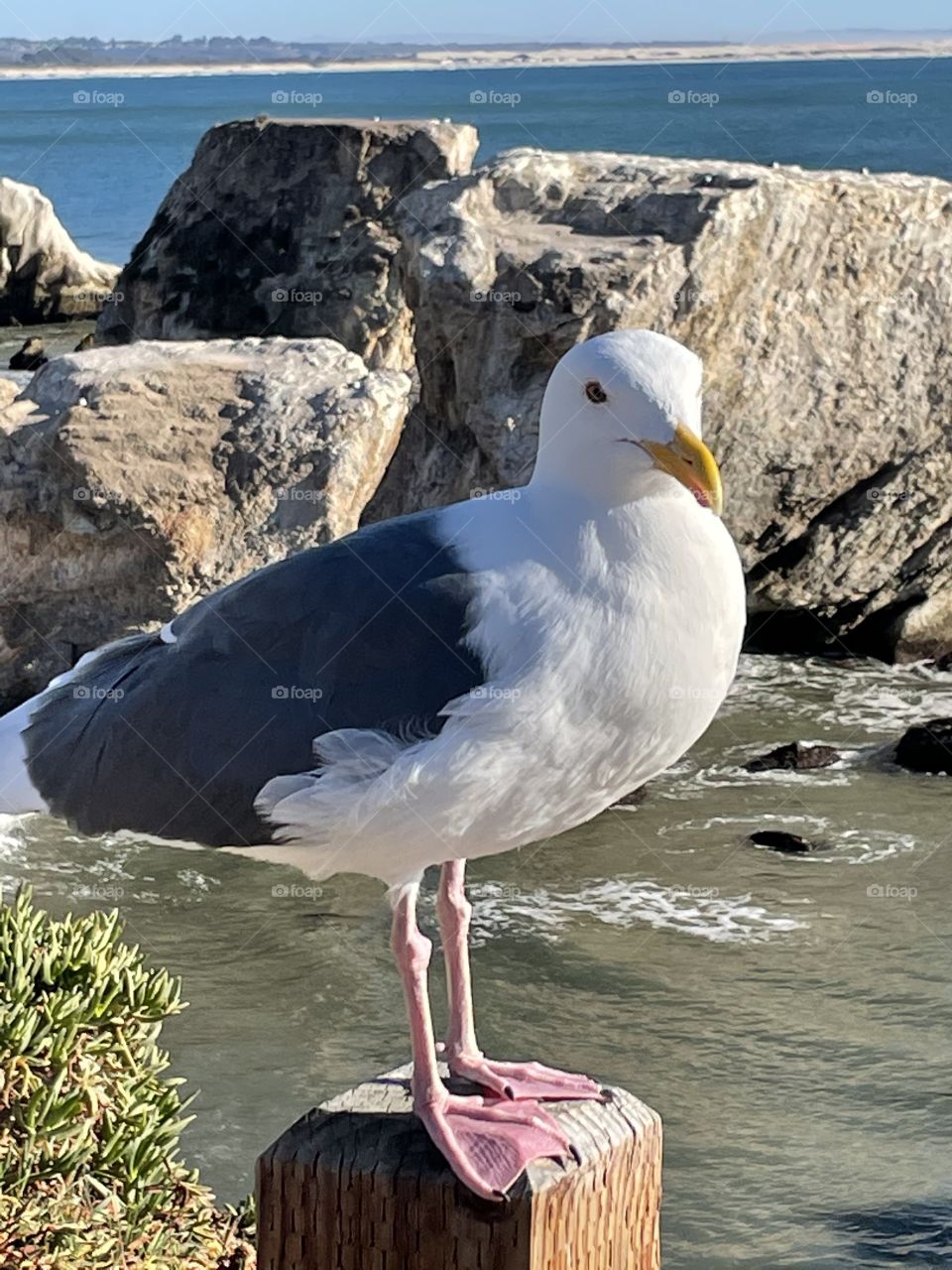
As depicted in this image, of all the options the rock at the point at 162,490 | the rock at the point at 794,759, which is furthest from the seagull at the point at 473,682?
the rock at the point at 794,759

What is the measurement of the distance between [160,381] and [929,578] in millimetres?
5062

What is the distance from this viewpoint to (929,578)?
12.1m

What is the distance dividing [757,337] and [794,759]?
2.52m

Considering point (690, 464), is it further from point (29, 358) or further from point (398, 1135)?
point (29, 358)

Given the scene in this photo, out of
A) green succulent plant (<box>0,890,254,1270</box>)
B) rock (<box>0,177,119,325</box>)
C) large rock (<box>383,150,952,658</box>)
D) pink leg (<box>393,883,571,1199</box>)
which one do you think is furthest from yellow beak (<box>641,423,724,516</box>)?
rock (<box>0,177,119,325</box>)

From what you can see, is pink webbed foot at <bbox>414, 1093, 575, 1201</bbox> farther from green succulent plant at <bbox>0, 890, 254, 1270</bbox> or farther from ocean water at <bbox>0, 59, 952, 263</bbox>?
ocean water at <bbox>0, 59, 952, 263</bbox>

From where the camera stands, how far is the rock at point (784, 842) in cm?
908

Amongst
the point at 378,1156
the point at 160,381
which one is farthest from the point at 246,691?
the point at 160,381

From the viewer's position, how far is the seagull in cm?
340

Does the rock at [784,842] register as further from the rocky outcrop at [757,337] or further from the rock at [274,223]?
the rock at [274,223]

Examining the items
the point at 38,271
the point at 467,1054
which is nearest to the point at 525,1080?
the point at 467,1054

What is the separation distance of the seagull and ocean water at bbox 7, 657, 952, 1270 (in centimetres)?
272

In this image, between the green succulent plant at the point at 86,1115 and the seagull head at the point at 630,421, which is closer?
the seagull head at the point at 630,421

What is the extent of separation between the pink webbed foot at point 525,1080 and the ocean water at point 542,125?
1154cm
